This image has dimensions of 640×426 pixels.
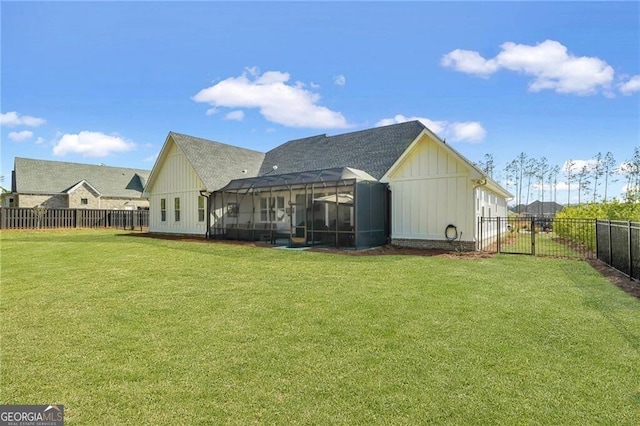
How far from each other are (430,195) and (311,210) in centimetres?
544

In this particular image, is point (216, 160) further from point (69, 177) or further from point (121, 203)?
point (69, 177)

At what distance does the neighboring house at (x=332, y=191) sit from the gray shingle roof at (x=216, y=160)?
0.07m

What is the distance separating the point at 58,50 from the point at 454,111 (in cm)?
2105

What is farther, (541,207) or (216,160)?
(541,207)

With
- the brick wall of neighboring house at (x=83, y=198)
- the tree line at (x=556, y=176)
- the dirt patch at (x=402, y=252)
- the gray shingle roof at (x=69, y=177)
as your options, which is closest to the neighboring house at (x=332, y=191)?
the dirt patch at (x=402, y=252)

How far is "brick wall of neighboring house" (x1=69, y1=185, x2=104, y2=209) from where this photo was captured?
32562mm

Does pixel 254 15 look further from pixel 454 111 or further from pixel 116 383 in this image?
pixel 454 111

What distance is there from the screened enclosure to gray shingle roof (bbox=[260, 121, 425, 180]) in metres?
2.26

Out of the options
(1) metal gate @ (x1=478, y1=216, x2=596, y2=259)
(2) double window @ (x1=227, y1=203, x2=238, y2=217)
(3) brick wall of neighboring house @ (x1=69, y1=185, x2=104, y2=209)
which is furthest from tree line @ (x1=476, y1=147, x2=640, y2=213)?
(3) brick wall of neighboring house @ (x1=69, y1=185, x2=104, y2=209)

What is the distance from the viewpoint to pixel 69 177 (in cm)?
3369

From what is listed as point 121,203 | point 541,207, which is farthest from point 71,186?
point 541,207

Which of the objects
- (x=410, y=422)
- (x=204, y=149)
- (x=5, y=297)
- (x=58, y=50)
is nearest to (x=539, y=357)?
(x=410, y=422)

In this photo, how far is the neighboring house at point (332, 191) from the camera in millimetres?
12891

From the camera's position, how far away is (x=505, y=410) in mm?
2598
